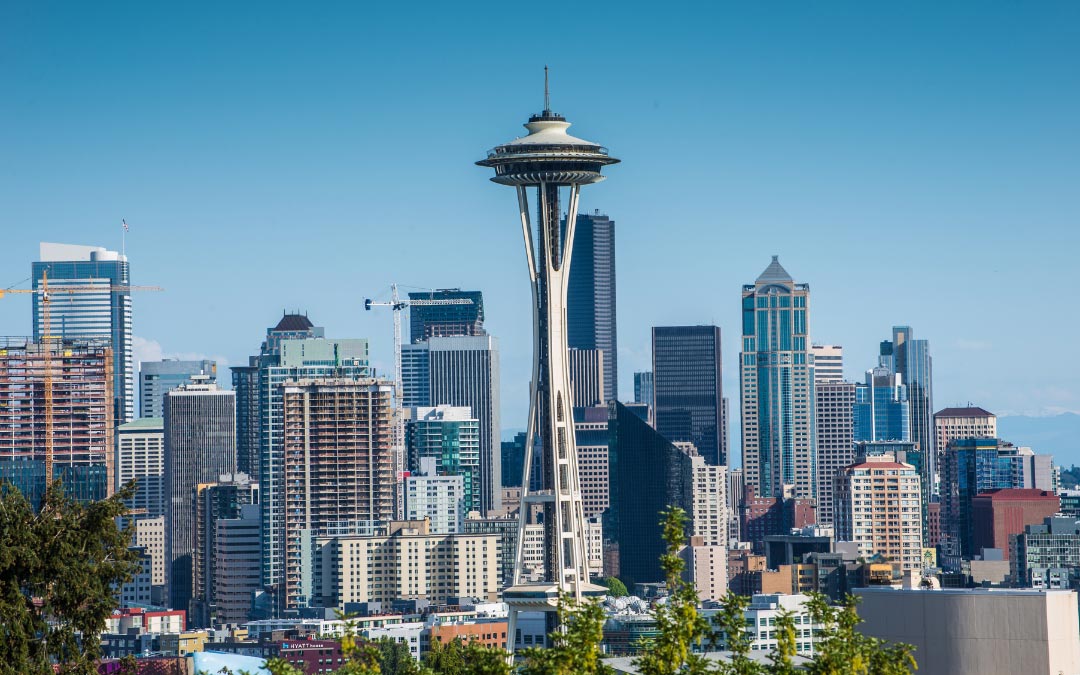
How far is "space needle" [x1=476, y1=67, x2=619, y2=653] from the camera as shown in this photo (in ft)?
414

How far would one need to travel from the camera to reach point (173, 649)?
551 ft

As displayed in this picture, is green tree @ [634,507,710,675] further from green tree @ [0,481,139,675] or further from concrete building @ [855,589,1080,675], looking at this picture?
concrete building @ [855,589,1080,675]

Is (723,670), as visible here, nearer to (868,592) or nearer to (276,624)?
(868,592)

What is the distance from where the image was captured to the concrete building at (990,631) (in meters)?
62.6

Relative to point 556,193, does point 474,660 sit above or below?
below

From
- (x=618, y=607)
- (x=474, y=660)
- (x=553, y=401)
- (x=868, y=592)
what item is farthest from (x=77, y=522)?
(x=618, y=607)

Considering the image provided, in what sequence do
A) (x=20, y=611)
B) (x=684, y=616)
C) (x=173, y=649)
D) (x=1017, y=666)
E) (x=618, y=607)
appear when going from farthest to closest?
(x=618, y=607) < (x=173, y=649) < (x=1017, y=666) < (x=20, y=611) < (x=684, y=616)

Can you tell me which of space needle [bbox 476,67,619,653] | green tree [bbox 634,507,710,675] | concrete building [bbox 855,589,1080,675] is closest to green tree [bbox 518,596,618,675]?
green tree [bbox 634,507,710,675]

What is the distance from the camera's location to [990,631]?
2480 inches

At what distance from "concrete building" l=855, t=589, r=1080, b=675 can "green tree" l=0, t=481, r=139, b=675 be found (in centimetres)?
2207

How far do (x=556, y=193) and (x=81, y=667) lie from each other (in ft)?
262

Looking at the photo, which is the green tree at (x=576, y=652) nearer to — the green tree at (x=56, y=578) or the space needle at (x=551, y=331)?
the green tree at (x=56, y=578)

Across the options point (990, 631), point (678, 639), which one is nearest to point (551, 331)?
point (990, 631)

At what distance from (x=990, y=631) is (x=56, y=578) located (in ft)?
87.7
